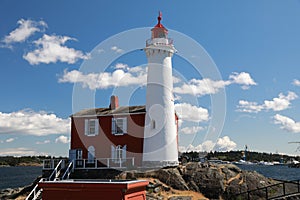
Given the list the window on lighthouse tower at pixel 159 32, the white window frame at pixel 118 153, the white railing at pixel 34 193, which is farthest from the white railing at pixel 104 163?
the window on lighthouse tower at pixel 159 32

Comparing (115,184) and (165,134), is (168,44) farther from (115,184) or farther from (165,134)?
(115,184)

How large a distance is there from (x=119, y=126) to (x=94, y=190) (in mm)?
18957

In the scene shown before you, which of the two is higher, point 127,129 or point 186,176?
point 127,129

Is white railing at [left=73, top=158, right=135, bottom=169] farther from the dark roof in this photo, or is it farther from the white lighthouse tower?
the dark roof

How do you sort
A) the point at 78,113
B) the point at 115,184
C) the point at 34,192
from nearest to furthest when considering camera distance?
1. the point at 115,184
2. the point at 34,192
3. the point at 78,113

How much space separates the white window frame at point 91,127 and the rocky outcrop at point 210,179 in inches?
242

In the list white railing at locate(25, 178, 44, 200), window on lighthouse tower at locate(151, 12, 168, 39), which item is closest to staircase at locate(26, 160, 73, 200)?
white railing at locate(25, 178, 44, 200)

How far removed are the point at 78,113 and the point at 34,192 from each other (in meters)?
10.7

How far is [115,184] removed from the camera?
11.1 metres

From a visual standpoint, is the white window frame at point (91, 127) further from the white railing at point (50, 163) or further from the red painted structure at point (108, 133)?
the white railing at point (50, 163)

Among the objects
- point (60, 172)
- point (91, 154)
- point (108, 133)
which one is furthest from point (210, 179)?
point (60, 172)

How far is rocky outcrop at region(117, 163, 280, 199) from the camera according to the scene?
2431 centimetres

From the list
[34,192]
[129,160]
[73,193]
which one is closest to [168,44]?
[129,160]

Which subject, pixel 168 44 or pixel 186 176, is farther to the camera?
pixel 168 44
